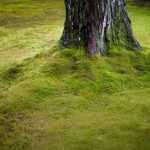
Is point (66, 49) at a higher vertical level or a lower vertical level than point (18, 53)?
higher

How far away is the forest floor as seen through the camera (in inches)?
140

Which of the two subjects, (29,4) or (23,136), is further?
(29,4)

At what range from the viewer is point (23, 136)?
12.0 ft

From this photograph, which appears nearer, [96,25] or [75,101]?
[75,101]

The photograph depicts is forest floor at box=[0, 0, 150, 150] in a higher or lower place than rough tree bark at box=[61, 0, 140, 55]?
lower

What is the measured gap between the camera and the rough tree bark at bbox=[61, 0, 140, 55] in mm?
5113

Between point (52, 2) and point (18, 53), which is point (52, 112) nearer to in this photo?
point (18, 53)

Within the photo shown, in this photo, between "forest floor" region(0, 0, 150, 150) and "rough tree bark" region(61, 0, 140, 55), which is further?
"rough tree bark" region(61, 0, 140, 55)

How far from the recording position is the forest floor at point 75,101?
3564 mm

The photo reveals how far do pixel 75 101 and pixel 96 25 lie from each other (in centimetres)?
131

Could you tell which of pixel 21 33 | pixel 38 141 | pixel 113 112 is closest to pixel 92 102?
→ pixel 113 112

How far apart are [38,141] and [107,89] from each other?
141cm

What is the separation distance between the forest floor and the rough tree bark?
160mm

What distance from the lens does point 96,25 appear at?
516cm
